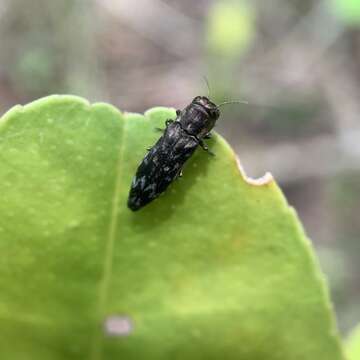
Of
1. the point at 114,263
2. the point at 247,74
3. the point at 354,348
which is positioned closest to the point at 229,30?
the point at 247,74

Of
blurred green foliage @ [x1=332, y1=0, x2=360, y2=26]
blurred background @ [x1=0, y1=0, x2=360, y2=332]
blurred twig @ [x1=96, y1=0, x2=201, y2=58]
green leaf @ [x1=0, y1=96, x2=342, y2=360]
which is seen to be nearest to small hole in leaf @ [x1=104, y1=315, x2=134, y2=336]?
green leaf @ [x1=0, y1=96, x2=342, y2=360]

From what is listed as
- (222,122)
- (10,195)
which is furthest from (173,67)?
(10,195)

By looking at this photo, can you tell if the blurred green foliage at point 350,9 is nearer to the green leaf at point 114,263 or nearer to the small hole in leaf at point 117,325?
the green leaf at point 114,263

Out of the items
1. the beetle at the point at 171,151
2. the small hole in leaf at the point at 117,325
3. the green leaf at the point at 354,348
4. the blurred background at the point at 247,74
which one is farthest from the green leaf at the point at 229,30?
the small hole in leaf at the point at 117,325

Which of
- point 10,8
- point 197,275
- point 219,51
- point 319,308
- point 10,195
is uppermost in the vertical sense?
point 10,8

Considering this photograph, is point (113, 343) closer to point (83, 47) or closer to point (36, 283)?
point (36, 283)

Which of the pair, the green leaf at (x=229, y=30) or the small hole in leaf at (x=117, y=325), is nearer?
the small hole in leaf at (x=117, y=325)

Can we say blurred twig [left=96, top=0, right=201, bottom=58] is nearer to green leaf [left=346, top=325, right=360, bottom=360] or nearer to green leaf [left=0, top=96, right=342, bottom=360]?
green leaf [left=346, top=325, right=360, bottom=360]
